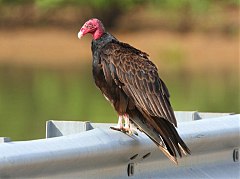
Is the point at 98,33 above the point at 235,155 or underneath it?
above

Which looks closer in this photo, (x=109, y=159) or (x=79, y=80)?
(x=109, y=159)

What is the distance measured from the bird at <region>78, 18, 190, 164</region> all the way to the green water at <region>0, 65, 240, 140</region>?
3.41 m

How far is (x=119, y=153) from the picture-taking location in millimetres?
4301

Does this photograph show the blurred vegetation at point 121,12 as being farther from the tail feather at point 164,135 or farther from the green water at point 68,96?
the tail feather at point 164,135

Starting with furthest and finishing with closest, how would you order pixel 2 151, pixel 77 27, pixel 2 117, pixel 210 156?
pixel 77 27 < pixel 2 117 < pixel 210 156 < pixel 2 151

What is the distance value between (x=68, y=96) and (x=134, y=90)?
895 cm

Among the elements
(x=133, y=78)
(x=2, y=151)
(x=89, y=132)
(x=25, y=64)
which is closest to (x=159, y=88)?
(x=133, y=78)

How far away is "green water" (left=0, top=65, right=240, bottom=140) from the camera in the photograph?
1101 cm

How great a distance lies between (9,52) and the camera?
19.1m

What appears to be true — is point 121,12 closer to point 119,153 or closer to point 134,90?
point 134,90

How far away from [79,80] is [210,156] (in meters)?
11.9

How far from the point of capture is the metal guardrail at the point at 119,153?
3.88 metres

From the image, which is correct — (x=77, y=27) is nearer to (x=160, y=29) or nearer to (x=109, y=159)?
(x=160, y=29)

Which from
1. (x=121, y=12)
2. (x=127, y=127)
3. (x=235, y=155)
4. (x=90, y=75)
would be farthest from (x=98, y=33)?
(x=121, y=12)
